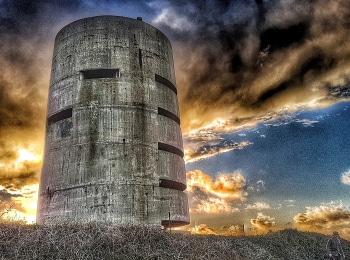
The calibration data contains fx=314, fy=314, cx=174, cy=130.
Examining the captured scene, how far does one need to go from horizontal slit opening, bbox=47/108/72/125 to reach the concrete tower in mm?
60

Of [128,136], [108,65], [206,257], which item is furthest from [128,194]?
[108,65]

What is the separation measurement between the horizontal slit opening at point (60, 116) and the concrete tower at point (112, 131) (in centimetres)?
6

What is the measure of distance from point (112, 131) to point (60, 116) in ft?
11.2

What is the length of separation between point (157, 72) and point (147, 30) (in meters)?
2.63

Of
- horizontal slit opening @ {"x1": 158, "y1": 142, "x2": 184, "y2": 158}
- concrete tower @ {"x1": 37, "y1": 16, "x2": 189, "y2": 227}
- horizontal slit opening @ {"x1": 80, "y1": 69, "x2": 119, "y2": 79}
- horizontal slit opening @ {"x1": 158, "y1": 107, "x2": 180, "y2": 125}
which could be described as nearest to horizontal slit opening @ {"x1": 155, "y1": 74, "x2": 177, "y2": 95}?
concrete tower @ {"x1": 37, "y1": 16, "x2": 189, "y2": 227}

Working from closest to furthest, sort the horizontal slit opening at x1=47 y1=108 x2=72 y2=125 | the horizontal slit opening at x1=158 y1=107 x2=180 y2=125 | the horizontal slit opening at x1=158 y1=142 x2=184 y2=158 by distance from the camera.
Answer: the horizontal slit opening at x1=47 y1=108 x2=72 y2=125 < the horizontal slit opening at x1=158 y1=142 x2=184 y2=158 < the horizontal slit opening at x1=158 y1=107 x2=180 y2=125

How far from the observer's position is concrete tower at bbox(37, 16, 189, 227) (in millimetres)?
14531

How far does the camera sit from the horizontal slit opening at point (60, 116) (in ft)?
53.6

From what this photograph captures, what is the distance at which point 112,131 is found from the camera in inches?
604

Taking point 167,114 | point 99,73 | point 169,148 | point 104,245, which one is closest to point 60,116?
point 99,73

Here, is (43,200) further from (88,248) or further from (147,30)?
(147,30)

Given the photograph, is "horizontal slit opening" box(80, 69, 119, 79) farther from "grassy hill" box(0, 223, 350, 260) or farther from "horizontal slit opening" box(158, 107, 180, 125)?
"grassy hill" box(0, 223, 350, 260)

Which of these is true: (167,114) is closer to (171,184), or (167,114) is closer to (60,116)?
(171,184)

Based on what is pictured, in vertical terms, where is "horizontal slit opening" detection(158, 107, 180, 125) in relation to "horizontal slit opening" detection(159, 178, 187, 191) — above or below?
above
